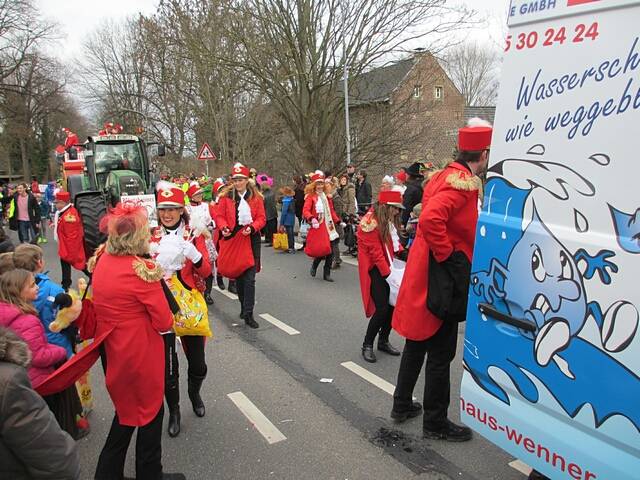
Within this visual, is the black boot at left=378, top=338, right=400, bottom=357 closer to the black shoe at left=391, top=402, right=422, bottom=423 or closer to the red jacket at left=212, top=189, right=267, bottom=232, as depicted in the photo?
the black shoe at left=391, top=402, right=422, bottom=423

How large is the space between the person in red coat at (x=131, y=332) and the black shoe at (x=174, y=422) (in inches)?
32.6

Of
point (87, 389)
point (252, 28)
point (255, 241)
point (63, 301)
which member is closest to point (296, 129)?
point (252, 28)

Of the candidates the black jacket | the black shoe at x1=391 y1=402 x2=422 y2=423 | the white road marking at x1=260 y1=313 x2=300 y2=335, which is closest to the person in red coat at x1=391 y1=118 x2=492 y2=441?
the black shoe at x1=391 y1=402 x2=422 y2=423

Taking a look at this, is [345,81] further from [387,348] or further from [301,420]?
[301,420]

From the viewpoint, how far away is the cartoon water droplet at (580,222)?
189 cm

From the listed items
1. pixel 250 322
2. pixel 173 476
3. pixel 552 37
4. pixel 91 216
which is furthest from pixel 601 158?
pixel 91 216

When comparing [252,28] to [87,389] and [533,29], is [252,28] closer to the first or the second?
[87,389]

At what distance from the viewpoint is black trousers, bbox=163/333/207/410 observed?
3527 mm

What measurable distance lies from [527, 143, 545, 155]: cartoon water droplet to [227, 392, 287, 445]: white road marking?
2.65 meters

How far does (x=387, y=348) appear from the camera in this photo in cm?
523

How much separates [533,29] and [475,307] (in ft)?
4.08

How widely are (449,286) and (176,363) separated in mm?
1965

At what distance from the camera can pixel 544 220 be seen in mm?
2047

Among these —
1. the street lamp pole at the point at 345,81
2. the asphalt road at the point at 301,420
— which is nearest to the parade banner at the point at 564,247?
the asphalt road at the point at 301,420
